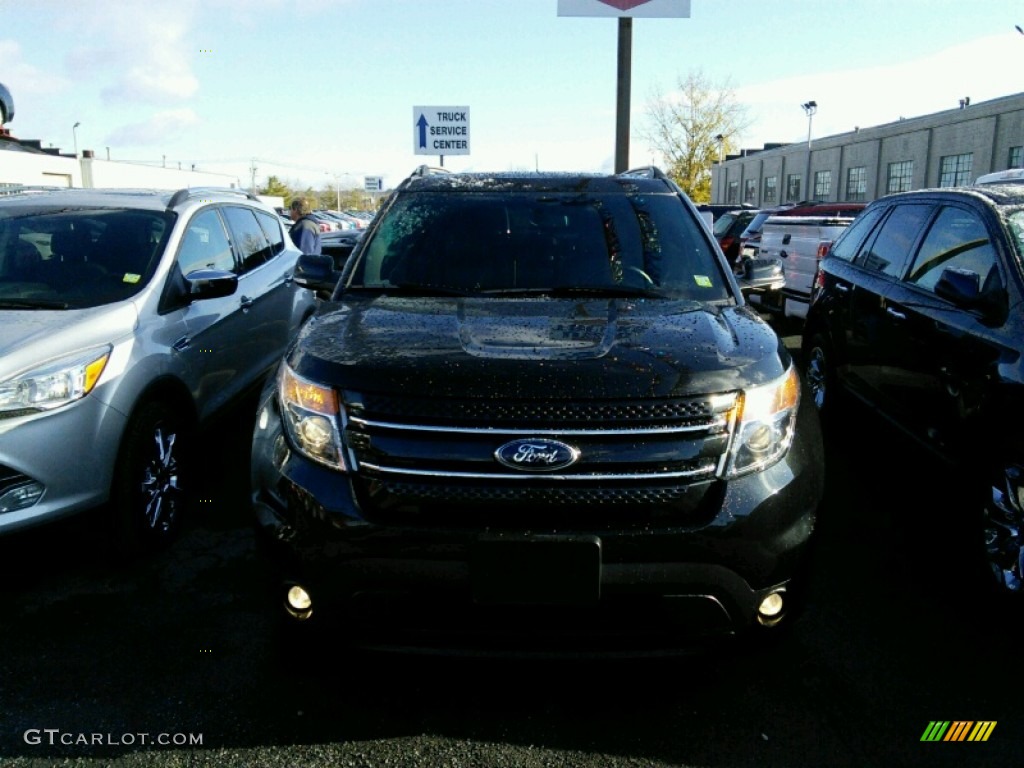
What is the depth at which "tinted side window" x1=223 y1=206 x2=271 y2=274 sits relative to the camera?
5562mm

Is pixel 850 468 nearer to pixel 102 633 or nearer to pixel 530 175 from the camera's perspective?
pixel 530 175

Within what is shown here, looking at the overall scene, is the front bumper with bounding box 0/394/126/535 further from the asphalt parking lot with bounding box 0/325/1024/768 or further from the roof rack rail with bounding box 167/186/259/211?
the roof rack rail with bounding box 167/186/259/211

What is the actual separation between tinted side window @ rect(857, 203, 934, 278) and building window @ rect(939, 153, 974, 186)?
33.1m

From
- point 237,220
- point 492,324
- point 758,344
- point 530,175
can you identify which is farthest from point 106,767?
point 237,220

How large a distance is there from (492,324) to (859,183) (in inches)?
1871

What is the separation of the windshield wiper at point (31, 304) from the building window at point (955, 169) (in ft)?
122

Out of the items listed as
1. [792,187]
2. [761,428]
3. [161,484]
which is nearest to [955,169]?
[792,187]

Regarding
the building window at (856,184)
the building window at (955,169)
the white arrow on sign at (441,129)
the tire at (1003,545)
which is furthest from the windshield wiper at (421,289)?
the building window at (856,184)

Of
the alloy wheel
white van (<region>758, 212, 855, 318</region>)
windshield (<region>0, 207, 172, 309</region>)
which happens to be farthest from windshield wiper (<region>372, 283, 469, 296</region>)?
white van (<region>758, 212, 855, 318</region>)

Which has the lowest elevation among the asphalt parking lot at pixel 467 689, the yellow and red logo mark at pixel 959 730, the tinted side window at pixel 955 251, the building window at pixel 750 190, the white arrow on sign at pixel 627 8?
the yellow and red logo mark at pixel 959 730

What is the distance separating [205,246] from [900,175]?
1681 inches

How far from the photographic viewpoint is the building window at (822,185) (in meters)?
48.7

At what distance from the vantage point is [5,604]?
3.45 m

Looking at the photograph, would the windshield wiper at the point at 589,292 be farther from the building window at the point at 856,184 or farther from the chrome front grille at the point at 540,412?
the building window at the point at 856,184
